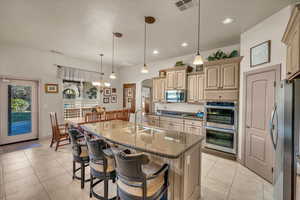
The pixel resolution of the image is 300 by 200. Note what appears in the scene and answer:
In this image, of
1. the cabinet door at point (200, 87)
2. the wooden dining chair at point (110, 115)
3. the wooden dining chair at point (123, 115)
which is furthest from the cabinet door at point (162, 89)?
the wooden dining chair at point (110, 115)

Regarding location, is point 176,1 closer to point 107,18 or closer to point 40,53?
point 107,18

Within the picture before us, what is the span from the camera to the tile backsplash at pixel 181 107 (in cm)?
453

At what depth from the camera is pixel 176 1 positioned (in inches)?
83.7

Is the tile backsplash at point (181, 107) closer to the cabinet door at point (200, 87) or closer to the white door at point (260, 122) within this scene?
the cabinet door at point (200, 87)

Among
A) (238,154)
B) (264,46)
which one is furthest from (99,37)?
(238,154)

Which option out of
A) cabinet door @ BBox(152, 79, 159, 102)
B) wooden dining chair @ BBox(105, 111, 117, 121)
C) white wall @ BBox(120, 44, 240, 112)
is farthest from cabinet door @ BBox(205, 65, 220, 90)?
wooden dining chair @ BBox(105, 111, 117, 121)

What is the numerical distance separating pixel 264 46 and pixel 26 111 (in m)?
7.05

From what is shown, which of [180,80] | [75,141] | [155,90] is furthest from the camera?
[155,90]

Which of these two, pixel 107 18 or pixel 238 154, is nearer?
pixel 107 18

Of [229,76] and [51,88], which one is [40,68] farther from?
[229,76]

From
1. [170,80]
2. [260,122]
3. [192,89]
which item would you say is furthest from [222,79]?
[170,80]

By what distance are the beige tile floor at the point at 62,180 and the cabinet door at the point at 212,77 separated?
1.93 m

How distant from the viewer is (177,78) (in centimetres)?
461

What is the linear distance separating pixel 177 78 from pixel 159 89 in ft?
3.00
